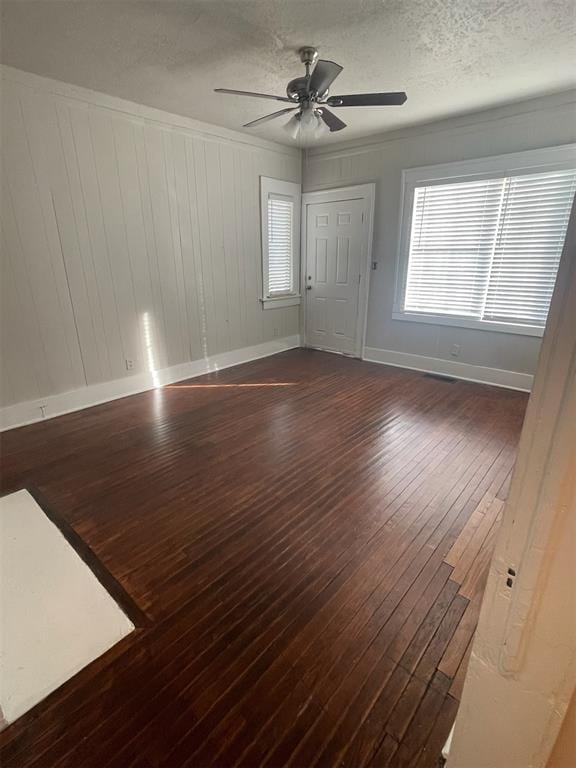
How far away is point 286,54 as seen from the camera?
8.23 feet

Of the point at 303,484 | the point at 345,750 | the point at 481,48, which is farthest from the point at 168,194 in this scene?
the point at 345,750

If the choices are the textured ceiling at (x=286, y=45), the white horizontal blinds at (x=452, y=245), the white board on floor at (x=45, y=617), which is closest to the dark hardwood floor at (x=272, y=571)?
the white board on floor at (x=45, y=617)

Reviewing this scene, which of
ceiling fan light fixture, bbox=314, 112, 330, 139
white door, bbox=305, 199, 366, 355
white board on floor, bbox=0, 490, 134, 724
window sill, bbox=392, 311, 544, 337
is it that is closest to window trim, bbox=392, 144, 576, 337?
window sill, bbox=392, 311, 544, 337

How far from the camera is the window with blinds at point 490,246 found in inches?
137

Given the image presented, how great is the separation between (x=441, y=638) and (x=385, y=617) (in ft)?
0.72

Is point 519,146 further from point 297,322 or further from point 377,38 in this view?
point 297,322

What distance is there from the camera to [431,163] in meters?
4.04

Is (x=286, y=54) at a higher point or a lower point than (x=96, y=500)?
higher

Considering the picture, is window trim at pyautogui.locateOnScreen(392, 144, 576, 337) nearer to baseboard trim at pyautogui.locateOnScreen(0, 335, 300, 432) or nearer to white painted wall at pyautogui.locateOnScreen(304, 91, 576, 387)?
white painted wall at pyautogui.locateOnScreen(304, 91, 576, 387)

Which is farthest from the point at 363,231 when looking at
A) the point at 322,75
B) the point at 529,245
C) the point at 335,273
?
the point at 322,75

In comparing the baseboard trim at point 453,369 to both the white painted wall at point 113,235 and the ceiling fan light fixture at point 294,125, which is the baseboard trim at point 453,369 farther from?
the ceiling fan light fixture at point 294,125

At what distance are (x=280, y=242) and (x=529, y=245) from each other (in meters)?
3.02

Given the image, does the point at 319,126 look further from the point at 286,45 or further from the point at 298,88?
the point at 286,45

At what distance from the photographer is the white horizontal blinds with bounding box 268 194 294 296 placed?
4.98m
